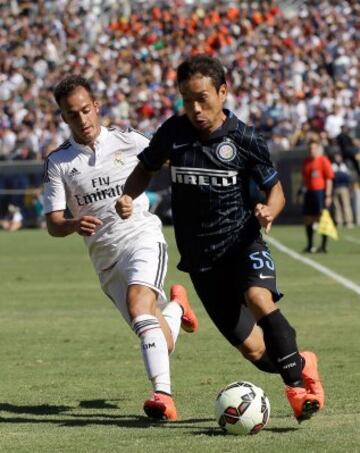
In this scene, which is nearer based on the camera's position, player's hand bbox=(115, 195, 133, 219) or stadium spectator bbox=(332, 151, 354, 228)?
player's hand bbox=(115, 195, 133, 219)

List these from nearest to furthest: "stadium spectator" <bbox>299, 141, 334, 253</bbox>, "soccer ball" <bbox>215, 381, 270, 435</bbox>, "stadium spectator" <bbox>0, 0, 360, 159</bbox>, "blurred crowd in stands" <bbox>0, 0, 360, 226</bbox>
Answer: "soccer ball" <bbox>215, 381, 270, 435</bbox> → "stadium spectator" <bbox>299, 141, 334, 253</bbox> → "blurred crowd in stands" <bbox>0, 0, 360, 226</bbox> → "stadium spectator" <bbox>0, 0, 360, 159</bbox>

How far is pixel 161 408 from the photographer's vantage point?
8156mm

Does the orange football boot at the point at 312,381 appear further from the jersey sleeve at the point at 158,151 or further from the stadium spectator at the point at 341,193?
the stadium spectator at the point at 341,193

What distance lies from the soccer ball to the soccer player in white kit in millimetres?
1122

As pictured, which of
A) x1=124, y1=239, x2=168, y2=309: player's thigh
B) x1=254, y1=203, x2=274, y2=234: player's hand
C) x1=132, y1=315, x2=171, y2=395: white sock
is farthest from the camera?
x1=124, y1=239, x2=168, y2=309: player's thigh

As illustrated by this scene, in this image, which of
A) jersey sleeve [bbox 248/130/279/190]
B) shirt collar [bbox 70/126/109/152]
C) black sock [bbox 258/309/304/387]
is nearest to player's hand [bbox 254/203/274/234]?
jersey sleeve [bbox 248/130/279/190]

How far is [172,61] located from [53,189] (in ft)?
110

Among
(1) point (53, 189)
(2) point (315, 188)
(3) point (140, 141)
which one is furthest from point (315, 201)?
(1) point (53, 189)

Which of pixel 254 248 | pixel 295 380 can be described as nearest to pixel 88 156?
pixel 254 248

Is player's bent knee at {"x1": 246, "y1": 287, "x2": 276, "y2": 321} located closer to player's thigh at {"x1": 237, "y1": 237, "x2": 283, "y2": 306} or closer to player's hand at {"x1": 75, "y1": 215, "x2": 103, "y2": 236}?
player's thigh at {"x1": 237, "y1": 237, "x2": 283, "y2": 306}

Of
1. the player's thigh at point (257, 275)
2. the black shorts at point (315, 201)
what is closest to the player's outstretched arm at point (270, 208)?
the player's thigh at point (257, 275)

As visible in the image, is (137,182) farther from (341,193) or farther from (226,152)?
(341,193)

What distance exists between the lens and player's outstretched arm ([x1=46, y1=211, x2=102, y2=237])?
840 centimetres

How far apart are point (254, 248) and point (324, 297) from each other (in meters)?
8.72
